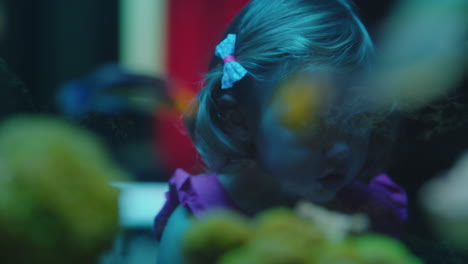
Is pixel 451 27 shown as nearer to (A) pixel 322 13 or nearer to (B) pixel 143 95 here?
(A) pixel 322 13

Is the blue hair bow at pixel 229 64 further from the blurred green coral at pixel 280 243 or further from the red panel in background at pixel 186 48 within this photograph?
the blurred green coral at pixel 280 243

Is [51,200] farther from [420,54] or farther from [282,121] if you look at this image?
[420,54]

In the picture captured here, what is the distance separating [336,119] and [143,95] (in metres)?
0.23

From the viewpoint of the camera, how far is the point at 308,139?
1.73 ft

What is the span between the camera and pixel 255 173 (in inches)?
22.0

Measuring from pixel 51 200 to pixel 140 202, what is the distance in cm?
16

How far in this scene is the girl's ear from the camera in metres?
0.54

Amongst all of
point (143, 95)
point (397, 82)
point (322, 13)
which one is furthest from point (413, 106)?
point (143, 95)

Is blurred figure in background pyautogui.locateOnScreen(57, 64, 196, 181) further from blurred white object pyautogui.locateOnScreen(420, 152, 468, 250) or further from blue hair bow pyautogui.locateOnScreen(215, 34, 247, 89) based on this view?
blurred white object pyautogui.locateOnScreen(420, 152, 468, 250)

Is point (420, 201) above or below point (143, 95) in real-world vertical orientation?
below

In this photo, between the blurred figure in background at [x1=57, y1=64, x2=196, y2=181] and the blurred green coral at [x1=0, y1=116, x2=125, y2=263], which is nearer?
the blurred green coral at [x1=0, y1=116, x2=125, y2=263]

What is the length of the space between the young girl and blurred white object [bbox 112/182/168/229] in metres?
0.01

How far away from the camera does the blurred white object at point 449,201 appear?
59 cm

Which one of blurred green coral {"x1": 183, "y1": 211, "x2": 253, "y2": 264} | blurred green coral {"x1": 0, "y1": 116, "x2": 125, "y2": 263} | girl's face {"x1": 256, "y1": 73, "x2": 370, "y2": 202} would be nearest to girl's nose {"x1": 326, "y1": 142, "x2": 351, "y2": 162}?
girl's face {"x1": 256, "y1": 73, "x2": 370, "y2": 202}
